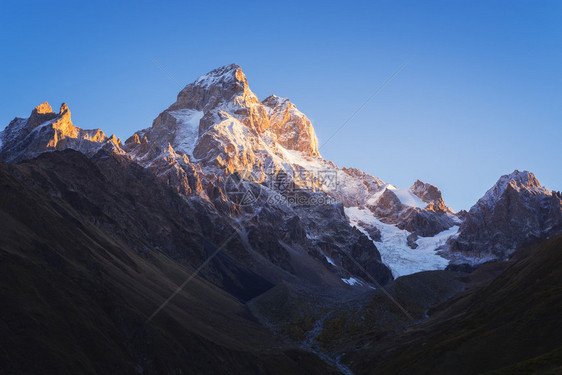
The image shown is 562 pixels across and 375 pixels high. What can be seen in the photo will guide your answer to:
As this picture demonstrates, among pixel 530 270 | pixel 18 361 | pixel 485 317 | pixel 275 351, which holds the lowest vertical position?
pixel 18 361

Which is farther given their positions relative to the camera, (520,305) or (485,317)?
(485,317)

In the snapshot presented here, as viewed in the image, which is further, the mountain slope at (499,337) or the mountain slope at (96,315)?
the mountain slope at (499,337)

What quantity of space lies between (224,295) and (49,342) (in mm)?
113353

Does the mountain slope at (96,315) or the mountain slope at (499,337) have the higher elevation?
the mountain slope at (499,337)

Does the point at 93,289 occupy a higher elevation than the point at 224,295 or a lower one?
lower

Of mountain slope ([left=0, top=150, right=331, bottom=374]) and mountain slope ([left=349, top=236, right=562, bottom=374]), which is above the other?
mountain slope ([left=349, top=236, right=562, bottom=374])

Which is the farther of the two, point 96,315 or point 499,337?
point 499,337

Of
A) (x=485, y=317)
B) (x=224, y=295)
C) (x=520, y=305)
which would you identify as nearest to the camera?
(x=520, y=305)

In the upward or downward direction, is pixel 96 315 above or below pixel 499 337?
below

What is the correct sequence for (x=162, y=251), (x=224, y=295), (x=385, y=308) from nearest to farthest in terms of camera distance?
1. (x=385, y=308)
2. (x=224, y=295)
3. (x=162, y=251)

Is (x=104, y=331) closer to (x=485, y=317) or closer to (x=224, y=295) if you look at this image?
(x=485, y=317)

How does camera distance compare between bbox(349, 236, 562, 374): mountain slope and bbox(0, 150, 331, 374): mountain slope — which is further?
bbox(349, 236, 562, 374): mountain slope

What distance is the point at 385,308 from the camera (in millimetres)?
155875

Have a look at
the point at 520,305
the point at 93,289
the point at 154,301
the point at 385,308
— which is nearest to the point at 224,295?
the point at 385,308
